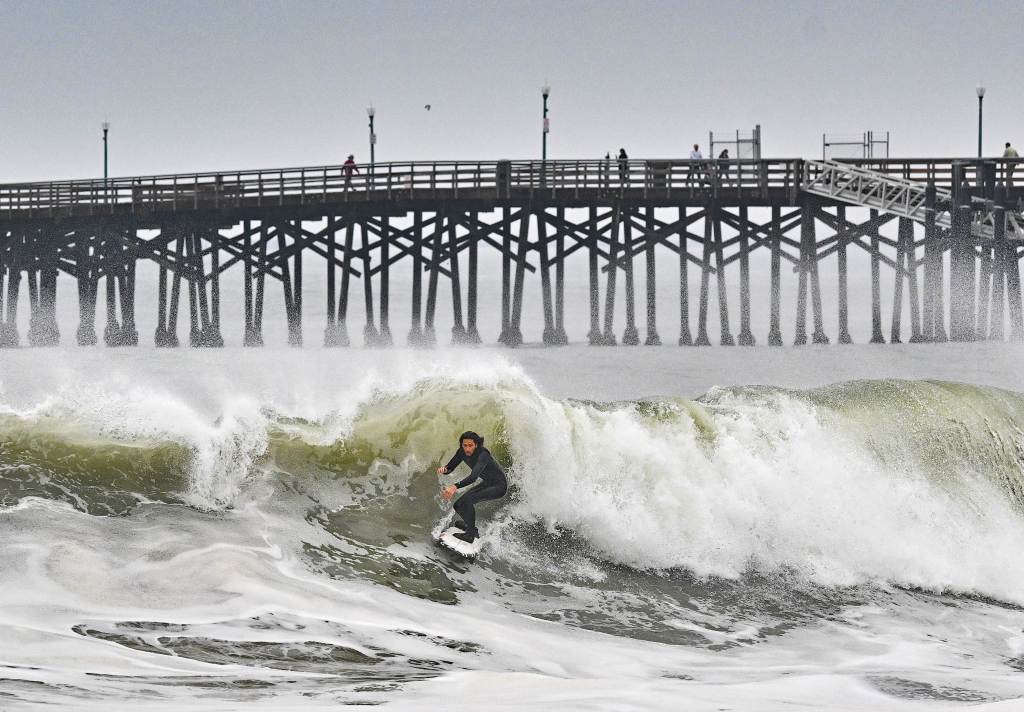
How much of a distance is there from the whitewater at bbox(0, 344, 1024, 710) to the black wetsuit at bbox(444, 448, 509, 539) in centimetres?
38

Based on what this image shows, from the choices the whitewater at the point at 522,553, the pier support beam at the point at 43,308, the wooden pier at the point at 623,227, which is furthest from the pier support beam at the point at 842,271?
the pier support beam at the point at 43,308

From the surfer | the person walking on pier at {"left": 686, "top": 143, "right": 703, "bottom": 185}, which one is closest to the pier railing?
the person walking on pier at {"left": 686, "top": 143, "right": 703, "bottom": 185}

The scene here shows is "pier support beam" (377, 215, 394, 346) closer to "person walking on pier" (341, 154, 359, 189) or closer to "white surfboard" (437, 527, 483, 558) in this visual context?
"person walking on pier" (341, 154, 359, 189)

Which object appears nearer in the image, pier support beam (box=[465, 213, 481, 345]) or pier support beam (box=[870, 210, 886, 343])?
pier support beam (box=[870, 210, 886, 343])

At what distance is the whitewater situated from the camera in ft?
23.4

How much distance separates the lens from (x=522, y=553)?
10508mm

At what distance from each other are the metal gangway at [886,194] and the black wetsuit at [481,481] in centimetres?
1953

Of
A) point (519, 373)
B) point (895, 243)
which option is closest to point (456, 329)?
point (895, 243)

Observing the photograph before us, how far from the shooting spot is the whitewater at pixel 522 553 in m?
7.14

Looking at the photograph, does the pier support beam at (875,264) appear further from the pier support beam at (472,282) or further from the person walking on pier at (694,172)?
the pier support beam at (472,282)

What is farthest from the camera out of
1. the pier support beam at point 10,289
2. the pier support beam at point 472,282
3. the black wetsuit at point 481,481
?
the pier support beam at point 10,289

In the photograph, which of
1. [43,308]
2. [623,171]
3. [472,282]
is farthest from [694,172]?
[43,308]

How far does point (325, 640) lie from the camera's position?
7.78 metres

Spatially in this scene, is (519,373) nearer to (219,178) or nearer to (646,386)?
(646,386)
